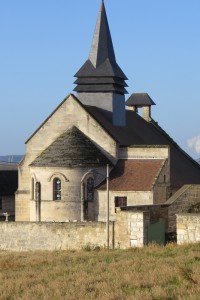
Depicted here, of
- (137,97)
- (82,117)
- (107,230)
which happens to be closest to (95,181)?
(82,117)

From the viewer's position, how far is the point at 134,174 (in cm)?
4747

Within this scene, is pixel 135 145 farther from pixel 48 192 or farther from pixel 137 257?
pixel 137 257

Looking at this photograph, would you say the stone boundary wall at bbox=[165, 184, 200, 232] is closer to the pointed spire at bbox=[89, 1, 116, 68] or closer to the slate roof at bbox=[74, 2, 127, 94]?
the slate roof at bbox=[74, 2, 127, 94]

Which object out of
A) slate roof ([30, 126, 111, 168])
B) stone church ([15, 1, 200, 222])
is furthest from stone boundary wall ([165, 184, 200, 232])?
slate roof ([30, 126, 111, 168])

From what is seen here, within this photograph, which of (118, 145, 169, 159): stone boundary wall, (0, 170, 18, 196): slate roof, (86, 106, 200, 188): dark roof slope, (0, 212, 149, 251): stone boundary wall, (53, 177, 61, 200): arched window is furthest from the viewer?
(0, 170, 18, 196): slate roof

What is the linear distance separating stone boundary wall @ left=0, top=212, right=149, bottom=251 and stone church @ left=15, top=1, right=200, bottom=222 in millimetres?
7893

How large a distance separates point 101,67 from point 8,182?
47.2 ft

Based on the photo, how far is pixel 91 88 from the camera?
2148 inches

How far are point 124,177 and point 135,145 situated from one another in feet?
9.47

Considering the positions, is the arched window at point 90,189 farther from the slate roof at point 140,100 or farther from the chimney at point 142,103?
the slate roof at point 140,100

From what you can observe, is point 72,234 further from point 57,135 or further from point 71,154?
point 57,135

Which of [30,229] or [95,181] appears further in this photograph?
[95,181]

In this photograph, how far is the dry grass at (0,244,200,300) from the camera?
1827 centimetres

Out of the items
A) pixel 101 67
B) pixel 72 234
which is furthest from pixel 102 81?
pixel 72 234
